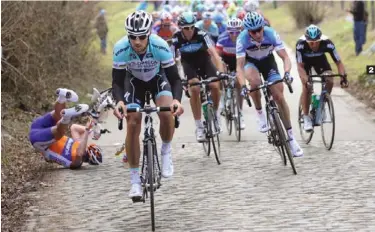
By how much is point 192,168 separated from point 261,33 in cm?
207

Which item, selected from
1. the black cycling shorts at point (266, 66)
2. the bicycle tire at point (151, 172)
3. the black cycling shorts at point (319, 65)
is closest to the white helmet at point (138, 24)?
the bicycle tire at point (151, 172)

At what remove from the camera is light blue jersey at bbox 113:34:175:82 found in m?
8.38

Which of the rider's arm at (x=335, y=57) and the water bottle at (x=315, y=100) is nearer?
the rider's arm at (x=335, y=57)

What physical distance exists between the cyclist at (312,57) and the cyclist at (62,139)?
10.9 feet

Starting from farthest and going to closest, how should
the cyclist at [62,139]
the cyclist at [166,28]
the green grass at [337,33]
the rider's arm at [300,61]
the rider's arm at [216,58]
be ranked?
1. the green grass at [337,33]
2. the cyclist at [166,28]
3. the rider's arm at [300,61]
4. the rider's arm at [216,58]
5. the cyclist at [62,139]

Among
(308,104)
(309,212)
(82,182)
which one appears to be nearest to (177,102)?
(309,212)

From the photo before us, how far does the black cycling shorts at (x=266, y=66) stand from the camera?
1115 cm

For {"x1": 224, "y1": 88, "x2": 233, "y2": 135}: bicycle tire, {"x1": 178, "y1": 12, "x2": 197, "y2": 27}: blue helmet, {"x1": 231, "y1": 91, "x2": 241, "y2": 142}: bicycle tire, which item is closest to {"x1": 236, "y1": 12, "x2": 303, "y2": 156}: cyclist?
{"x1": 178, "y1": 12, "x2": 197, "y2": 27}: blue helmet

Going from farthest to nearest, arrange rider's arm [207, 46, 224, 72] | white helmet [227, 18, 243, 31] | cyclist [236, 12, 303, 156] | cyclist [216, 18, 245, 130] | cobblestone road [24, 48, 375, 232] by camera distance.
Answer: cyclist [216, 18, 245, 130] → white helmet [227, 18, 243, 31] → rider's arm [207, 46, 224, 72] → cyclist [236, 12, 303, 156] → cobblestone road [24, 48, 375, 232]

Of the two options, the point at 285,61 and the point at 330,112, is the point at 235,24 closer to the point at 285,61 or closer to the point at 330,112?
the point at 330,112

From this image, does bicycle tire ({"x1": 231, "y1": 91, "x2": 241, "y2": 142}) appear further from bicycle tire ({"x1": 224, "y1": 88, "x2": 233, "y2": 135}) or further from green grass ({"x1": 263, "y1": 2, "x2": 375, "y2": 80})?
green grass ({"x1": 263, "y1": 2, "x2": 375, "y2": 80})

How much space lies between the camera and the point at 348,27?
38.2 metres

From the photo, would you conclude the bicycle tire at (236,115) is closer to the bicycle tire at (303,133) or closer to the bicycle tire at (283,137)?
the bicycle tire at (303,133)

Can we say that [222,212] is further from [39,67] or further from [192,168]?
[39,67]
